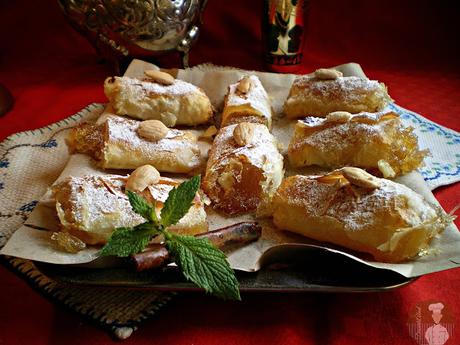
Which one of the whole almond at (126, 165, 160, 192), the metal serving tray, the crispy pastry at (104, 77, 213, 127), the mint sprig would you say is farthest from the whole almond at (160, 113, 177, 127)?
the metal serving tray

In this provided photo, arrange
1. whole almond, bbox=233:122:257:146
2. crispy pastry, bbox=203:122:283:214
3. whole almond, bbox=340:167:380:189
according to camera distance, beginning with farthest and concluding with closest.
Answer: whole almond, bbox=233:122:257:146 < crispy pastry, bbox=203:122:283:214 < whole almond, bbox=340:167:380:189

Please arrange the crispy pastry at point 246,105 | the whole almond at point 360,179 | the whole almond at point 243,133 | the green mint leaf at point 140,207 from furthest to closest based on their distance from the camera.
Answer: the crispy pastry at point 246,105 → the whole almond at point 243,133 → the whole almond at point 360,179 → the green mint leaf at point 140,207

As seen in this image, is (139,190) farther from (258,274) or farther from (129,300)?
(258,274)

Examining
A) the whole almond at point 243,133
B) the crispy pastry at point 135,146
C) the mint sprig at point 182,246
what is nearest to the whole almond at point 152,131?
the crispy pastry at point 135,146

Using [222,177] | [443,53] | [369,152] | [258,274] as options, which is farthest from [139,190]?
[443,53]

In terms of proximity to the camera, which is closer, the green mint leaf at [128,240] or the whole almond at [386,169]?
the green mint leaf at [128,240]

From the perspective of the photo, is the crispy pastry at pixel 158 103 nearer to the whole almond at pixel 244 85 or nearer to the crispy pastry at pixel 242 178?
the whole almond at pixel 244 85

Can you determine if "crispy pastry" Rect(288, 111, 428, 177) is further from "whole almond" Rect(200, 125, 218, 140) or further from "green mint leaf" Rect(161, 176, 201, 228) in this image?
"green mint leaf" Rect(161, 176, 201, 228)
